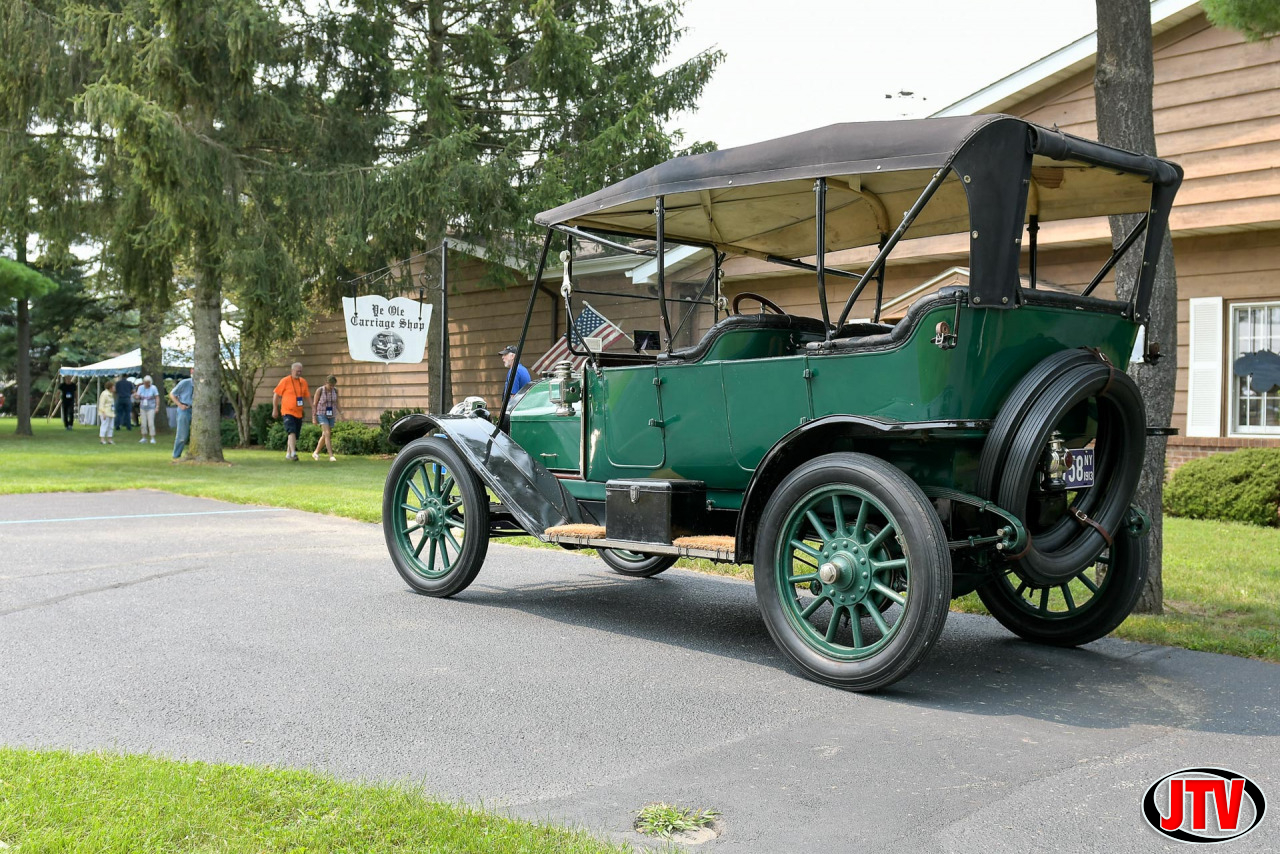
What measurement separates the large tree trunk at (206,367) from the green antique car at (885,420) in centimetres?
1345

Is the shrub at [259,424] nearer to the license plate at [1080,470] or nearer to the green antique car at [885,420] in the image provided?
the green antique car at [885,420]

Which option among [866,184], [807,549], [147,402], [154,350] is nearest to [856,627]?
[807,549]

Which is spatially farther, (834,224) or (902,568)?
(834,224)

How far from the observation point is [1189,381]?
12.9 m

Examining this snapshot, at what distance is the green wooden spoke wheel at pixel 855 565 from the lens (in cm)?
441

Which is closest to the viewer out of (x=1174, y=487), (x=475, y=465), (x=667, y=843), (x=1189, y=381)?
(x=667, y=843)

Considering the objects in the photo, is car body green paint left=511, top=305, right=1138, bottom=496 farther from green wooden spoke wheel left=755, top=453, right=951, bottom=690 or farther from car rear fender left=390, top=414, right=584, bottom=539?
green wooden spoke wheel left=755, top=453, right=951, bottom=690

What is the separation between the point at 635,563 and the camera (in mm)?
7730

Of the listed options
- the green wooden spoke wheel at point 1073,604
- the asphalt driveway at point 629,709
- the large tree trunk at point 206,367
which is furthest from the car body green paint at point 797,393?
the large tree trunk at point 206,367

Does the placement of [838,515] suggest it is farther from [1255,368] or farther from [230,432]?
[230,432]

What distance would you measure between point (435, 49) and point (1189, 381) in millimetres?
14336

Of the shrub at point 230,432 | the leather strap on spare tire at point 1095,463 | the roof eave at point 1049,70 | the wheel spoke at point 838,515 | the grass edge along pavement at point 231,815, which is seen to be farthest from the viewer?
the shrub at point 230,432

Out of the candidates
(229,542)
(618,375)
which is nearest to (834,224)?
(618,375)

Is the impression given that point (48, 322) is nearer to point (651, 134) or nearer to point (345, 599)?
point (651, 134)
